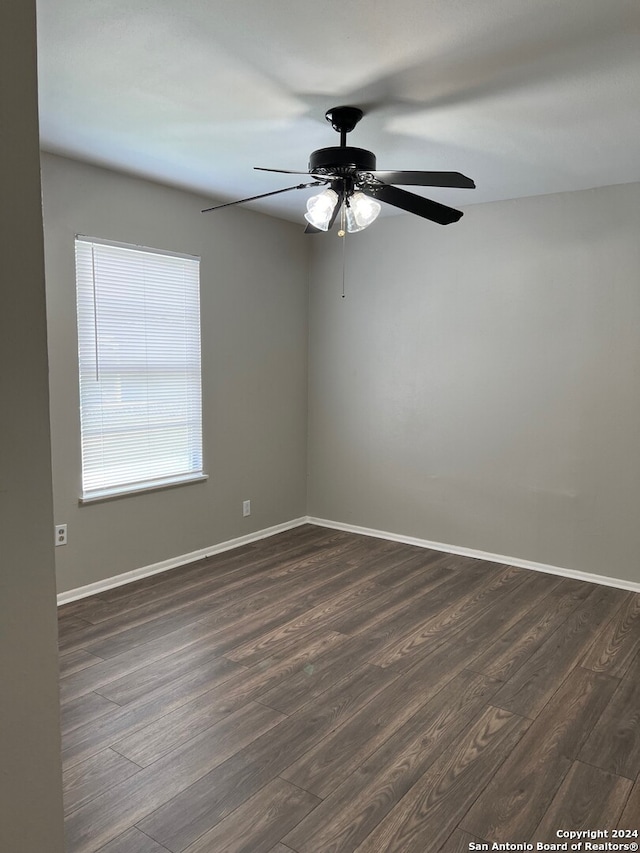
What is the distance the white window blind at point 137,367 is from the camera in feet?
12.0

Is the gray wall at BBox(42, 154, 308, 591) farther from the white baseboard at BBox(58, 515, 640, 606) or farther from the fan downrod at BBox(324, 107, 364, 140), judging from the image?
the fan downrod at BBox(324, 107, 364, 140)

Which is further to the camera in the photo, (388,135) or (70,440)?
(70,440)

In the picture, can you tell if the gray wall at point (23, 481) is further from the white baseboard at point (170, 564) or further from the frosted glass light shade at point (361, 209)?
the white baseboard at point (170, 564)

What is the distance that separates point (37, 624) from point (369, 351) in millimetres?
3925

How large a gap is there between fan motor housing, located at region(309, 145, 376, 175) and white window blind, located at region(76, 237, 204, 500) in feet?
5.57

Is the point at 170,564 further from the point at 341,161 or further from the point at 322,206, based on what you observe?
the point at 341,161

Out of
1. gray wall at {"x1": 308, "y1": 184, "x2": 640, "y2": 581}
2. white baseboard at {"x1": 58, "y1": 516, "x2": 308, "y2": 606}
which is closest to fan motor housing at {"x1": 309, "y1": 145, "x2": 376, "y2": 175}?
gray wall at {"x1": 308, "y1": 184, "x2": 640, "y2": 581}

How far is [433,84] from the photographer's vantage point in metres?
2.44

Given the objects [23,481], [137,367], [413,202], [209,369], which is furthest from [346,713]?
[209,369]

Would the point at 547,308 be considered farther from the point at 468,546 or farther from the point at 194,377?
the point at 194,377

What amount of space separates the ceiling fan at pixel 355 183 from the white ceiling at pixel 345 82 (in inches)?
9.1

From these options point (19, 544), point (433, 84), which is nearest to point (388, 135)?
point (433, 84)

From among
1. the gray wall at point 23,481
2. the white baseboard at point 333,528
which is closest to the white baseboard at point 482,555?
the white baseboard at point 333,528

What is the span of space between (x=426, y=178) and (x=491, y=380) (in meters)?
2.14
